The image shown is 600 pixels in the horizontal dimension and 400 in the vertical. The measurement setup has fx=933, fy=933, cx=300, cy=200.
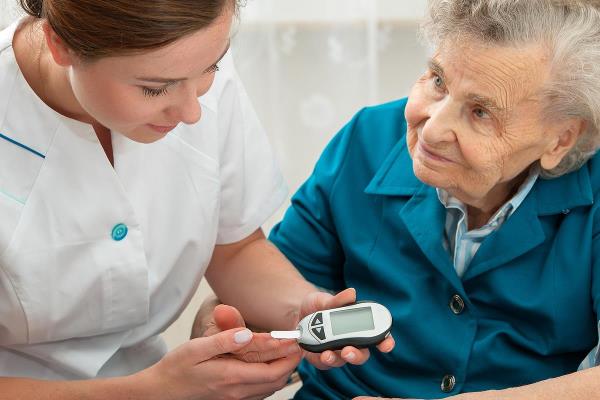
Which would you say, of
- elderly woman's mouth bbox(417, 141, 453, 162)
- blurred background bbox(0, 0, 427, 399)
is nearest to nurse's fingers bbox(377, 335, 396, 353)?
elderly woman's mouth bbox(417, 141, 453, 162)

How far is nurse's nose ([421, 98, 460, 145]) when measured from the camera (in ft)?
5.17

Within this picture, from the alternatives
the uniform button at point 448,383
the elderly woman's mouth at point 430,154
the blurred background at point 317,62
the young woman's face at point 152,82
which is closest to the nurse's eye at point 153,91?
the young woman's face at point 152,82

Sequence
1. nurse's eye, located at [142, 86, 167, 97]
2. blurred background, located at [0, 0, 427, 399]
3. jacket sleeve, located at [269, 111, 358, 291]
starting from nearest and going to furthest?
nurse's eye, located at [142, 86, 167, 97] → jacket sleeve, located at [269, 111, 358, 291] → blurred background, located at [0, 0, 427, 399]

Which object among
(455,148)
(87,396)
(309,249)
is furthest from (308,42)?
(87,396)

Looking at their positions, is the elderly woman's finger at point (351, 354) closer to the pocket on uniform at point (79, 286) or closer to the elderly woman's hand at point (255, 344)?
the elderly woman's hand at point (255, 344)

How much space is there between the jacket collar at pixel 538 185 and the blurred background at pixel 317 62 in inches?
38.0

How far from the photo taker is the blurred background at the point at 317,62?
2.72m

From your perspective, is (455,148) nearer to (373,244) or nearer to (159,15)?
(373,244)

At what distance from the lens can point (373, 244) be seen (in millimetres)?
1800

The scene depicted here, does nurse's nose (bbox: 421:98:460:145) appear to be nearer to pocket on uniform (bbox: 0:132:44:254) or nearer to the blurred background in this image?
pocket on uniform (bbox: 0:132:44:254)

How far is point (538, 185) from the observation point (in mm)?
1686

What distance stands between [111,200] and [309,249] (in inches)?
18.2

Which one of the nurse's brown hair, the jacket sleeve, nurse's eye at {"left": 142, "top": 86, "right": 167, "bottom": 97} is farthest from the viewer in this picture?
the jacket sleeve

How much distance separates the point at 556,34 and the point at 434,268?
19.2 inches
